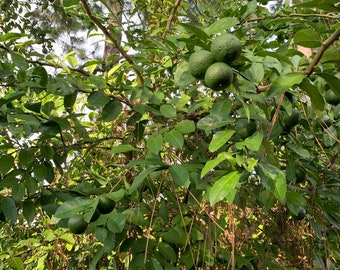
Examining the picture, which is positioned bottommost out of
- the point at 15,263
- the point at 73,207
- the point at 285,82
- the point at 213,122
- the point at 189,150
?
the point at 15,263

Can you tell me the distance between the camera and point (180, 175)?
1.11 metres

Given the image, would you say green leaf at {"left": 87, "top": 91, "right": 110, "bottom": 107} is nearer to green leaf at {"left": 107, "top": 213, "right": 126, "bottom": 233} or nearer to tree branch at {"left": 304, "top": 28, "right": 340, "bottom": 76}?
green leaf at {"left": 107, "top": 213, "right": 126, "bottom": 233}

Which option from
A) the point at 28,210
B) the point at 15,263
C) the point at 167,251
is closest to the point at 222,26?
the point at 167,251

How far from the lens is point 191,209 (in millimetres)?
1525

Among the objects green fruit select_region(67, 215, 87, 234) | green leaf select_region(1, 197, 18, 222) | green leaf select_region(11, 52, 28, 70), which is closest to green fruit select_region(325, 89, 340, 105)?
green fruit select_region(67, 215, 87, 234)

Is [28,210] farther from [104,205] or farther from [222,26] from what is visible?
[222,26]

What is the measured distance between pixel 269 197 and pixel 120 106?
1.93 ft

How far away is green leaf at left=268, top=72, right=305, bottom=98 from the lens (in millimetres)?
876

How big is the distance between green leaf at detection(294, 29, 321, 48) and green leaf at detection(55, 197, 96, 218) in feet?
2.28

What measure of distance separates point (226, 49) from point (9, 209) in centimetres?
92

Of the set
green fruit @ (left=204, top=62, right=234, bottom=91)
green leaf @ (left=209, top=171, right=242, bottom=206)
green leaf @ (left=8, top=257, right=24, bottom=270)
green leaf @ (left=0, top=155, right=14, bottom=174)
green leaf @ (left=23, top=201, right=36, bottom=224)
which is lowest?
green leaf @ (left=8, top=257, right=24, bottom=270)

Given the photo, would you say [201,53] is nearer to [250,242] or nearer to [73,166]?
[250,242]

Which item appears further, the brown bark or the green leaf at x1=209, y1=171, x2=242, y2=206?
the brown bark

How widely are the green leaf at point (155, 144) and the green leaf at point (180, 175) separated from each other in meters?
0.07
